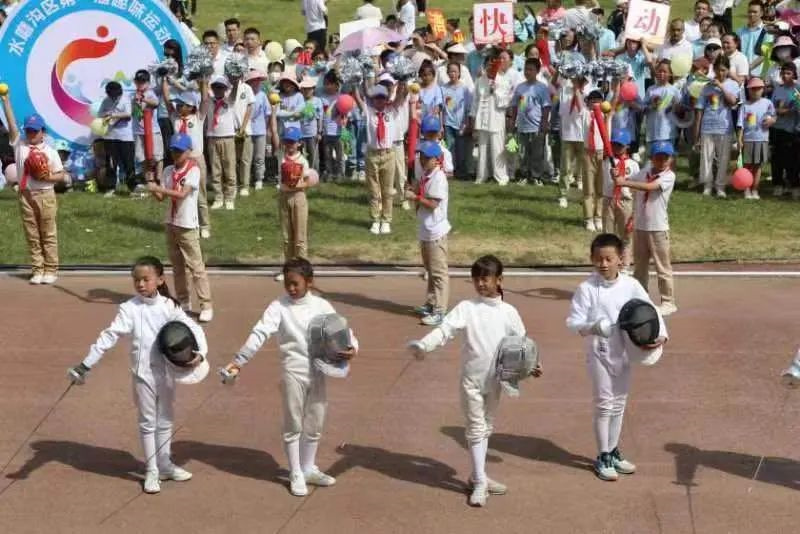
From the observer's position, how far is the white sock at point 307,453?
30.6 feet

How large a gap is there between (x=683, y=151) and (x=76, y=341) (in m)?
11.5

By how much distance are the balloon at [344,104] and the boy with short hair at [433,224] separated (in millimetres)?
5742

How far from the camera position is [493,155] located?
1972 centimetres

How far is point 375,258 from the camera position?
53.8 ft

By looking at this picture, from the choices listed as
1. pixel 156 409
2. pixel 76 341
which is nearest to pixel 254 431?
pixel 156 409

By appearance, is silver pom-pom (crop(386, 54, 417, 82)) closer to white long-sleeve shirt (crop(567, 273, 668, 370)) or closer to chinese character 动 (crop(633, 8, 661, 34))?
chinese character 动 (crop(633, 8, 661, 34))

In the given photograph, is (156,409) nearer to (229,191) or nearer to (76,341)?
(76,341)

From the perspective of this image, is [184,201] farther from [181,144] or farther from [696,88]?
[696,88]

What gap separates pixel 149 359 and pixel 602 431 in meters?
3.17

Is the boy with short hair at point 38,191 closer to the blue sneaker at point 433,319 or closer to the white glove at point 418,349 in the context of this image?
the blue sneaker at point 433,319

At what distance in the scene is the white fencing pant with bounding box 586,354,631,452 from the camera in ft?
30.9

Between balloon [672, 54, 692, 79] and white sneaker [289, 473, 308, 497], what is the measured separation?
12023 mm

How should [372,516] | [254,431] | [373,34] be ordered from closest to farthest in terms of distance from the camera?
[372,516], [254,431], [373,34]

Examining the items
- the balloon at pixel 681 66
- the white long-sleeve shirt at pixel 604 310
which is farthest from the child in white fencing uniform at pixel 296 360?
the balloon at pixel 681 66
